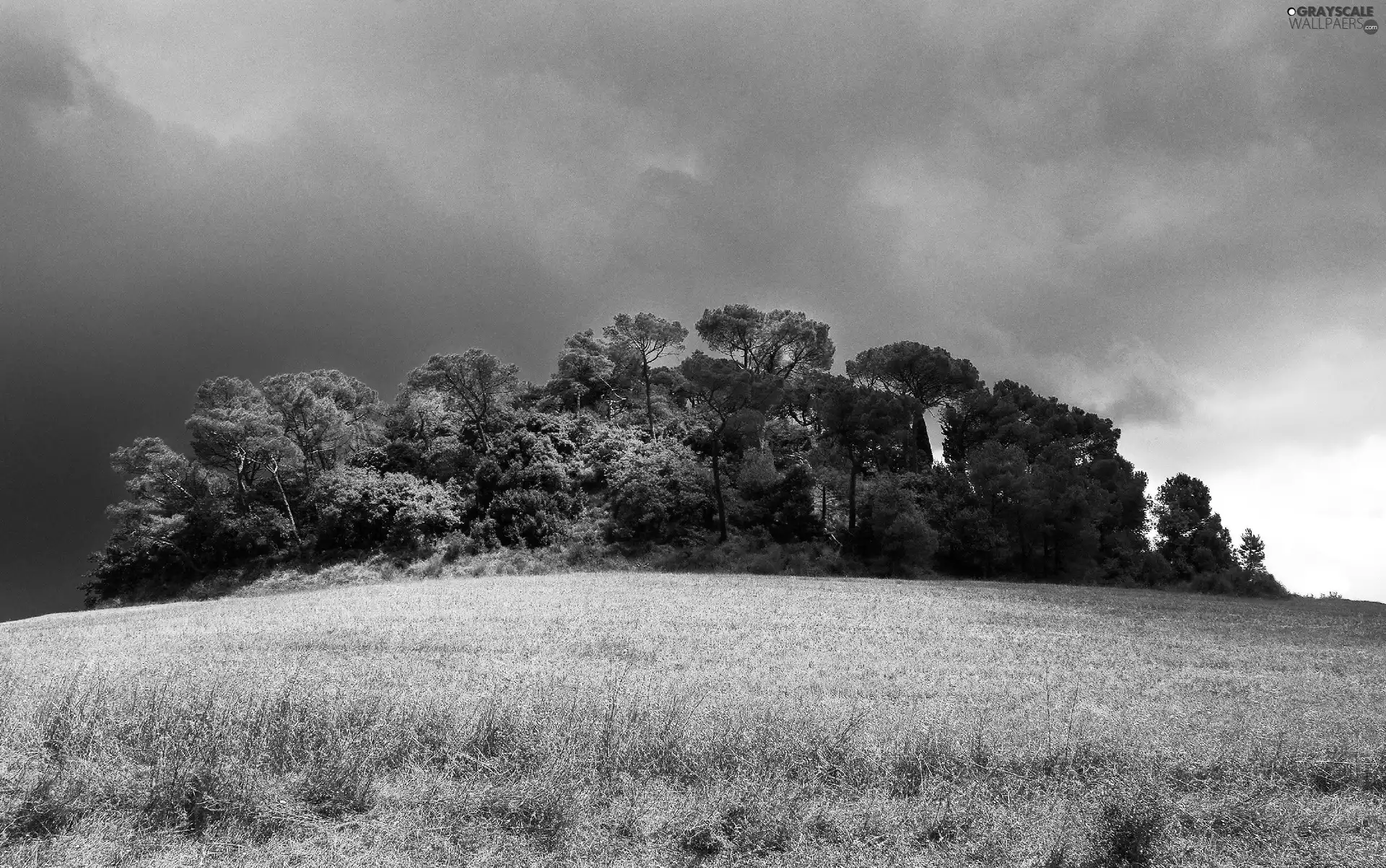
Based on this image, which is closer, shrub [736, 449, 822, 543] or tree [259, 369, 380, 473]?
shrub [736, 449, 822, 543]

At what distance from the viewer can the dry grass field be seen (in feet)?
18.0

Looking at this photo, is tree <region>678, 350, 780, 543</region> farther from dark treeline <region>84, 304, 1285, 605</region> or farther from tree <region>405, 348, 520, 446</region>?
tree <region>405, 348, 520, 446</region>

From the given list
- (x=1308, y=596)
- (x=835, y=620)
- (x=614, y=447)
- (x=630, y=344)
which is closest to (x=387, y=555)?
(x=614, y=447)

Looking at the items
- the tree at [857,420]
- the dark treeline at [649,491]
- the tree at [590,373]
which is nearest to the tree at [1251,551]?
the dark treeline at [649,491]

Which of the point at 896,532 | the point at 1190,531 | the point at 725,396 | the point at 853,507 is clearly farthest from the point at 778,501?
the point at 1190,531

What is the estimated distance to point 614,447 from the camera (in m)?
47.9

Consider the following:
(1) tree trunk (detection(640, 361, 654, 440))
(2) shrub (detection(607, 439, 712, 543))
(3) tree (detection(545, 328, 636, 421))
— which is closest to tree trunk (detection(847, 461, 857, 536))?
(2) shrub (detection(607, 439, 712, 543))

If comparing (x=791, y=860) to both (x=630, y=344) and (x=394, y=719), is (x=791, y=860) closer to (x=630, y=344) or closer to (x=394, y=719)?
(x=394, y=719)

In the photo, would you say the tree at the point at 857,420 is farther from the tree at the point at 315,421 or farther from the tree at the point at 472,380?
the tree at the point at 315,421

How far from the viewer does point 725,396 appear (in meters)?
46.7

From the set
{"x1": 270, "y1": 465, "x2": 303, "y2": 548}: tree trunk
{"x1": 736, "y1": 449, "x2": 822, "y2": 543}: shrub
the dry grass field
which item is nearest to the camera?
the dry grass field

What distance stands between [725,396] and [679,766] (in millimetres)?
40581

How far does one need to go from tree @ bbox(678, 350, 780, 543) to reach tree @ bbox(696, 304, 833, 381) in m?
7.57

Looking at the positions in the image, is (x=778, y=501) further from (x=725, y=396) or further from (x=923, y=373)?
(x=923, y=373)
